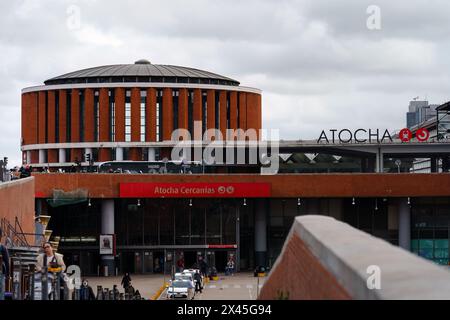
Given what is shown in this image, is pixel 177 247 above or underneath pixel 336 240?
underneath

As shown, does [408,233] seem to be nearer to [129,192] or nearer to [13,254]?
[129,192]

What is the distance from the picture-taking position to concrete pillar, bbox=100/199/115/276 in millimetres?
72688

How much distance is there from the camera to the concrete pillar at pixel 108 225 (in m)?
72.7

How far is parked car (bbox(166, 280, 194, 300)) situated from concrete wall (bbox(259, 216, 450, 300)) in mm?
36405

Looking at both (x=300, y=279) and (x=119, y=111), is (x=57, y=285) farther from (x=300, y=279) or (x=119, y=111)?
(x=119, y=111)

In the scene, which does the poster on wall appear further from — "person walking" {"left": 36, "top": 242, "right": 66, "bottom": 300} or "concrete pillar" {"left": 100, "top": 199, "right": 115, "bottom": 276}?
"person walking" {"left": 36, "top": 242, "right": 66, "bottom": 300}

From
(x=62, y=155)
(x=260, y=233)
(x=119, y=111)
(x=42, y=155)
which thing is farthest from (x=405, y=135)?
(x=42, y=155)

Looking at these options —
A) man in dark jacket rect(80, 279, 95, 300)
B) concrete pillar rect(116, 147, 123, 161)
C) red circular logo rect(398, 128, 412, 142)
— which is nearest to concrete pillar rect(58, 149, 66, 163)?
concrete pillar rect(116, 147, 123, 161)

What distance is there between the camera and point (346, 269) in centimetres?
1162

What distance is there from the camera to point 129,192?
73.2 m

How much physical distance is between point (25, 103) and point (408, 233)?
59145 mm

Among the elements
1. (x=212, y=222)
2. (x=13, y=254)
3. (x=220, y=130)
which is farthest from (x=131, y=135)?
(x=13, y=254)

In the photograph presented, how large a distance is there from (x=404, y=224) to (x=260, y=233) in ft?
34.3
